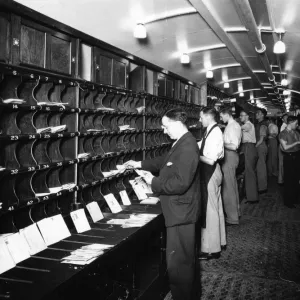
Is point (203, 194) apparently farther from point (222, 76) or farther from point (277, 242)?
point (222, 76)

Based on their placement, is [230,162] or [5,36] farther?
[230,162]

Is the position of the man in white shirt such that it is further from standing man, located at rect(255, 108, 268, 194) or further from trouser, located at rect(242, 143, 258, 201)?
standing man, located at rect(255, 108, 268, 194)

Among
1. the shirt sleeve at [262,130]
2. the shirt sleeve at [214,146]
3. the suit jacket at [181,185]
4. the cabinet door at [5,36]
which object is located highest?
the cabinet door at [5,36]

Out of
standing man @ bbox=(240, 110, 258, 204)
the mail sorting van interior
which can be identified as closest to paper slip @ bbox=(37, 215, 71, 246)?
the mail sorting van interior

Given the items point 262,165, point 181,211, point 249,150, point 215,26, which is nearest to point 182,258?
point 181,211

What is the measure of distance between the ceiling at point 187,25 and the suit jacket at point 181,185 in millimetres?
2029

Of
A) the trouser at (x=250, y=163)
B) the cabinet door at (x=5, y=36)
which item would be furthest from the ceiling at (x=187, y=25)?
the trouser at (x=250, y=163)

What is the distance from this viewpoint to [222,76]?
396 inches

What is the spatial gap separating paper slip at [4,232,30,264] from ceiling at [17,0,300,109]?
214 cm

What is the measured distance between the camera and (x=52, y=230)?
2883 mm

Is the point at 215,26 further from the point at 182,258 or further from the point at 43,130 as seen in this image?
the point at 182,258

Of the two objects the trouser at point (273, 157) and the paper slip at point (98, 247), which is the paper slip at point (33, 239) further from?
the trouser at point (273, 157)

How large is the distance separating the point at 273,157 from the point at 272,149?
0.42m

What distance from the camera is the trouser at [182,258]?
2.97 meters
